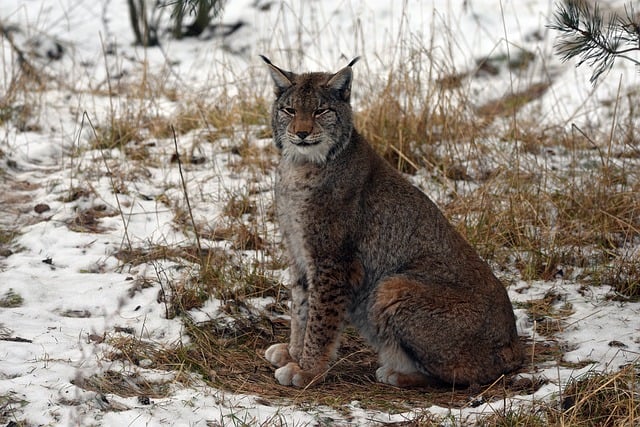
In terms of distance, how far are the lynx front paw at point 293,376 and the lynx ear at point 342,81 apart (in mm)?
1593

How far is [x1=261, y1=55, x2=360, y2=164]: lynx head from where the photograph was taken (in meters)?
4.89

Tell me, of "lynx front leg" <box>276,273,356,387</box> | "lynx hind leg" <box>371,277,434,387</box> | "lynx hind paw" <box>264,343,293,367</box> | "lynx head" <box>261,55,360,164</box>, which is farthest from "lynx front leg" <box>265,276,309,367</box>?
"lynx head" <box>261,55,360,164</box>

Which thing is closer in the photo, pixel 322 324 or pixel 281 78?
pixel 322 324

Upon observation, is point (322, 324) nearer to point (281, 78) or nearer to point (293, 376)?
point (293, 376)

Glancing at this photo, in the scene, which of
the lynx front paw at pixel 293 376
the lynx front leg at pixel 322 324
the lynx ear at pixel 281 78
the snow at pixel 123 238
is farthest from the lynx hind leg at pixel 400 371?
the lynx ear at pixel 281 78

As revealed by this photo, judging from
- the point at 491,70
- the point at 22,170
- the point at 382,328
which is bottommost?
the point at 382,328

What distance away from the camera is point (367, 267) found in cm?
496

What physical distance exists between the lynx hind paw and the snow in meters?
0.51

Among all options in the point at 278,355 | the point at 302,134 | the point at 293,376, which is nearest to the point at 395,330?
the point at 293,376

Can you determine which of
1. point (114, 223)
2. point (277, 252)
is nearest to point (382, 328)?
point (277, 252)

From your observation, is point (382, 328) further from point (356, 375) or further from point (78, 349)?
point (78, 349)

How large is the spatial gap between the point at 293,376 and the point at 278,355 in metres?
0.28

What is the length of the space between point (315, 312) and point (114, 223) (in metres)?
2.31

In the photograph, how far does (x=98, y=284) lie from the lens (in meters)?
5.49
